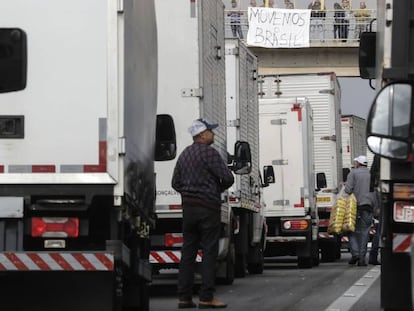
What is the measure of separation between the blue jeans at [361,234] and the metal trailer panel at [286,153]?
130cm

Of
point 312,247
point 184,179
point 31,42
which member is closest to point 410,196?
point 31,42

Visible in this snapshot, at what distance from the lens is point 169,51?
1280 cm

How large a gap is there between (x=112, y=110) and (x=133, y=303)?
280 cm

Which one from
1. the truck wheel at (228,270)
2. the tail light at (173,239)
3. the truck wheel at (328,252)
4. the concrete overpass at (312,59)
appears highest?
the concrete overpass at (312,59)

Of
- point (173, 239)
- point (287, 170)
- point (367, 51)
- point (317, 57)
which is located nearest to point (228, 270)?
point (173, 239)

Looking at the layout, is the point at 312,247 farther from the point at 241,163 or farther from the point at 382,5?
the point at 382,5

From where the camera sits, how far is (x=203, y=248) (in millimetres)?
11094

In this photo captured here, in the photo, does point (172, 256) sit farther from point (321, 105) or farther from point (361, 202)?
point (321, 105)

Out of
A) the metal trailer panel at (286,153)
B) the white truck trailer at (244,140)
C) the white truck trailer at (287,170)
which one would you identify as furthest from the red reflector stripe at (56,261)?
the metal trailer panel at (286,153)

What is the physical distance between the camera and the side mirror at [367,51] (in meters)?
9.20

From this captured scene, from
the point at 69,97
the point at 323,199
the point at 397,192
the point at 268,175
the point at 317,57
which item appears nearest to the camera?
the point at 397,192

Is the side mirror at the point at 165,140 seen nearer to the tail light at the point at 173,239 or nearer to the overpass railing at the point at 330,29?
the tail light at the point at 173,239

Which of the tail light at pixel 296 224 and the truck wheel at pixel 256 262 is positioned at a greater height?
the tail light at pixel 296 224

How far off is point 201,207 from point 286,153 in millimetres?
10446
